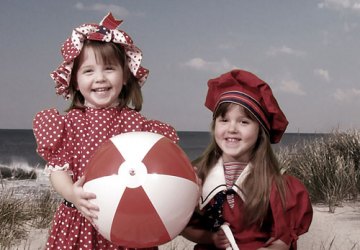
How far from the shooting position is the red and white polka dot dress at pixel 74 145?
335 cm

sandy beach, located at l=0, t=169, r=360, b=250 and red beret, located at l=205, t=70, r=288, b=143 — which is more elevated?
red beret, located at l=205, t=70, r=288, b=143

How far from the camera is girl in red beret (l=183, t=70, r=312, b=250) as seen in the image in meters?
3.59

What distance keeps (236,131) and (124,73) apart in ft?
2.54

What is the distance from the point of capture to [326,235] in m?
6.11

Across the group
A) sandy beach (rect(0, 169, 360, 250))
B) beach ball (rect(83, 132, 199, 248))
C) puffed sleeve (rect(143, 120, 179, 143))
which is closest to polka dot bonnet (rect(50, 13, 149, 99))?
puffed sleeve (rect(143, 120, 179, 143))

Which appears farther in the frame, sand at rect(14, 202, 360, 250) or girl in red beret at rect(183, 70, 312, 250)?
sand at rect(14, 202, 360, 250)

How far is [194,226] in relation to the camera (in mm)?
3838

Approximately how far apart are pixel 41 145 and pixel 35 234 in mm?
3398

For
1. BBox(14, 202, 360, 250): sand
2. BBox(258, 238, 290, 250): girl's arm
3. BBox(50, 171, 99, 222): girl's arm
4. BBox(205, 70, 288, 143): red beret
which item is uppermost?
BBox(205, 70, 288, 143): red beret

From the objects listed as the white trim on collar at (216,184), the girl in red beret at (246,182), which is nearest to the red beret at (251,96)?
the girl in red beret at (246,182)

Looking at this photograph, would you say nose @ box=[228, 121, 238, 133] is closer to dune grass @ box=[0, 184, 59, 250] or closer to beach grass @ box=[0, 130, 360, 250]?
beach grass @ box=[0, 130, 360, 250]

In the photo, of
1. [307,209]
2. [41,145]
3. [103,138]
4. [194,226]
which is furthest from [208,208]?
[41,145]

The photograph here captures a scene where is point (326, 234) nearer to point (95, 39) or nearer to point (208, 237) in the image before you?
point (208, 237)

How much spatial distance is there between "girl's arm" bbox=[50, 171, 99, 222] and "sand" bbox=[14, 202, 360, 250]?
89.0 inches
